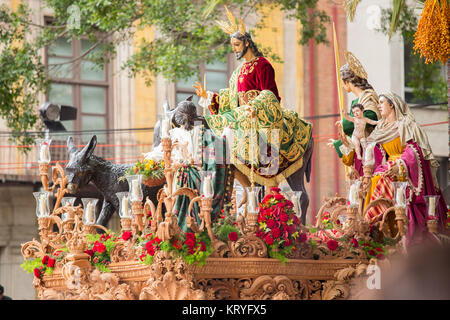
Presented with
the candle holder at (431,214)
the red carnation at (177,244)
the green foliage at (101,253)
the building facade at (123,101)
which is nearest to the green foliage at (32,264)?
the green foliage at (101,253)

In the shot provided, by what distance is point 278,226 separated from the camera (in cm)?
1163

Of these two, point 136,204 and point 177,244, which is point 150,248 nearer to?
point 177,244

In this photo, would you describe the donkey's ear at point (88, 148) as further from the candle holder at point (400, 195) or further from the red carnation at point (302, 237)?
the candle holder at point (400, 195)

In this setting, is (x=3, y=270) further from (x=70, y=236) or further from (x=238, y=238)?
(x=238, y=238)

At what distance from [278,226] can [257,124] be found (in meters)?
1.65

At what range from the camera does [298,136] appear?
13.6 meters

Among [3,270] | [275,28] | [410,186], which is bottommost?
[3,270]

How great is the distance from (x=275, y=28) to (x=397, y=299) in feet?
36.8

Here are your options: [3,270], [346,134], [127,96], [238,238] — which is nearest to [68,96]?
[127,96]

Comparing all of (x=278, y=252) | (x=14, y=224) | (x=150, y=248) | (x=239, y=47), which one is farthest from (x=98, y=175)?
(x=14, y=224)

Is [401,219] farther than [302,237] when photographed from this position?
Yes

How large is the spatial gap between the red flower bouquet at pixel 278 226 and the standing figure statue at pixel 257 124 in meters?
0.99

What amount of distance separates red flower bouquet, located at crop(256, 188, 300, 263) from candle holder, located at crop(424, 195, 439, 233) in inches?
67.1

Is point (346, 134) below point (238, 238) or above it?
above
